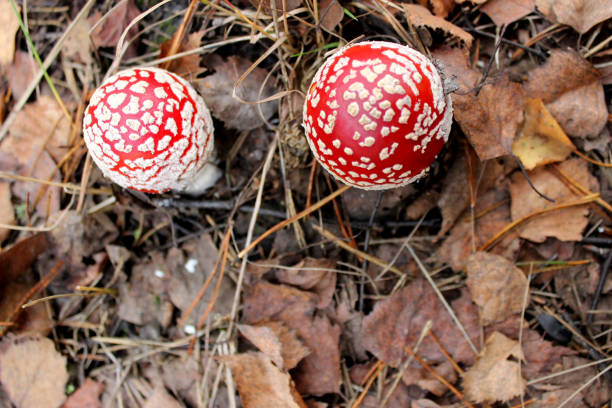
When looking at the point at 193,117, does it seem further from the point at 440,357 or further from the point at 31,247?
the point at 440,357

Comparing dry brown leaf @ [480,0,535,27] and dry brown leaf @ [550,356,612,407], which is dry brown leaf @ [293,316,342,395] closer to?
dry brown leaf @ [550,356,612,407]

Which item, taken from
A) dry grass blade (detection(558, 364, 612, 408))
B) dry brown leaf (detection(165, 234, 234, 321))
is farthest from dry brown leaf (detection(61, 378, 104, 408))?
dry grass blade (detection(558, 364, 612, 408))

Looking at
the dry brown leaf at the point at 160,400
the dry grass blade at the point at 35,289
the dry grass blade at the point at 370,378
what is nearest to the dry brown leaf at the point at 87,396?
the dry brown leaf at the point at 160,400

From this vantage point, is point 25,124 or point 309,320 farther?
point 25,124

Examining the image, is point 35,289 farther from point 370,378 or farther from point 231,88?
point 370,378

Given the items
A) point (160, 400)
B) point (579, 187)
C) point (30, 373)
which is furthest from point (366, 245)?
point (30, 373)

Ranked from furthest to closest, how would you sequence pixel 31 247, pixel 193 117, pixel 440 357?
pixel 31 247 → pixel 440 357 → pixel 193 117

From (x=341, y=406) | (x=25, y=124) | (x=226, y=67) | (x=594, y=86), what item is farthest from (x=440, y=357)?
(x=25, y=124)
